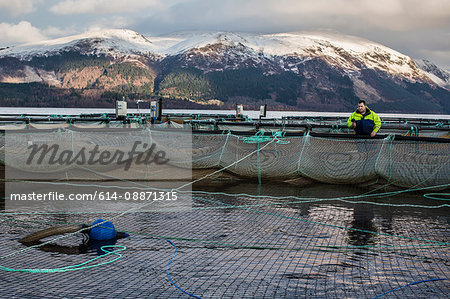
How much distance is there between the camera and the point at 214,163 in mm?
13922

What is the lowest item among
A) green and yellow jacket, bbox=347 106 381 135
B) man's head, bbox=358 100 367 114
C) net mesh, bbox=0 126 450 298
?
net mesh, bbox=0 126 450 298

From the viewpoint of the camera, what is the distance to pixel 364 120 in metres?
13.8

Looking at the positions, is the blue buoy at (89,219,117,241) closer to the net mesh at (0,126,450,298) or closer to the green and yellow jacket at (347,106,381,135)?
the net mesh at (0,126,450,298)

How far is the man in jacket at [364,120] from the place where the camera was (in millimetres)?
13750

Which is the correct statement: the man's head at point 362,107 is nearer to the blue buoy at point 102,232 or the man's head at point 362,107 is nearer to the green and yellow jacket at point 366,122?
the green and yellow jacket at point 366,122

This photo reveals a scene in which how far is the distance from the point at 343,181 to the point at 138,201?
574 cm

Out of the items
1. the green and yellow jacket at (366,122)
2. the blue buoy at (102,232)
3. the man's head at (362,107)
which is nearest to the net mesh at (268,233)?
the blue buoy at (102,232)

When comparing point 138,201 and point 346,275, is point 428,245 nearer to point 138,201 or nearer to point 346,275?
point 346,275

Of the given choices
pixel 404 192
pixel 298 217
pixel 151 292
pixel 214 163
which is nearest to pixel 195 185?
pixel 214 163

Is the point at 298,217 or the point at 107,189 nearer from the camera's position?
the point at 298,217

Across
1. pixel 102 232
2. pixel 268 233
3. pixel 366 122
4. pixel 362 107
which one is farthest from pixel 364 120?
pixel 102 232

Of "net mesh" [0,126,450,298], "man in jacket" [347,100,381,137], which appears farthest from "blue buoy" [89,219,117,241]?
"man in jacket" [347,100,381,137]

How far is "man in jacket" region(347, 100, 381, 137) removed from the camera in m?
13.8

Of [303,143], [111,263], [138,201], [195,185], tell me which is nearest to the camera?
[111,263]
